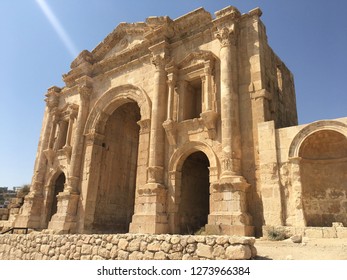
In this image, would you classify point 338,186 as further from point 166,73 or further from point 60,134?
point 60,134

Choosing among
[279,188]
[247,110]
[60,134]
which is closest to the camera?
[279,188]

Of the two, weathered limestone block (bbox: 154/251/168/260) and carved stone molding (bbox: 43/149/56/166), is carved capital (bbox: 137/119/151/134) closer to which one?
carved stone molding (bbox: 43/149/56/166)

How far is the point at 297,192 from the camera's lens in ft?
29.0

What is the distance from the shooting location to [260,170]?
9.84m

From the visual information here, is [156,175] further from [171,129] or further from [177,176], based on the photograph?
[171,129]

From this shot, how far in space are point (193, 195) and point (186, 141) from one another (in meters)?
2.78

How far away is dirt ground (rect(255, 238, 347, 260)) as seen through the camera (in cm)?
566

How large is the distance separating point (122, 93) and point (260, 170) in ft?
29.2

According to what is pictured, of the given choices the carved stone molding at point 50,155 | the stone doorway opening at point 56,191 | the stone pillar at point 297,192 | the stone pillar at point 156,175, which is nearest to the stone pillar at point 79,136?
the carved stone molding at point 50,155

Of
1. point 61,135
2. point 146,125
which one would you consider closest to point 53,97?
point 61,135

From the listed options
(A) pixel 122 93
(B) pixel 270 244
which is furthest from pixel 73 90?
(B) pixel 270 244

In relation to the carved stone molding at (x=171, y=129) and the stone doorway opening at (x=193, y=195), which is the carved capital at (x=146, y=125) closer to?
the carved stone molding at (x=171, y=129)

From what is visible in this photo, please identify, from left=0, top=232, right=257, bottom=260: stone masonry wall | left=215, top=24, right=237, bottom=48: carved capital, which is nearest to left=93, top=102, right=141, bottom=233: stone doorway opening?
left=0, top=232, right=257, bottom=260: stone masonry wall

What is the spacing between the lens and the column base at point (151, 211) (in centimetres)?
1116
